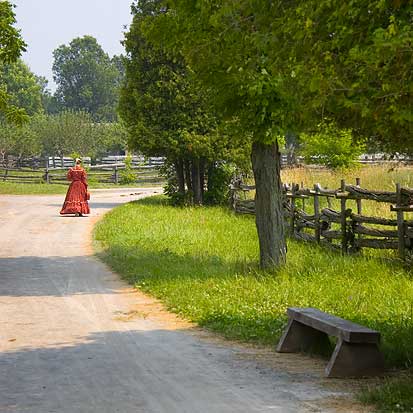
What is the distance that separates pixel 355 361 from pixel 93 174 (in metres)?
59.0

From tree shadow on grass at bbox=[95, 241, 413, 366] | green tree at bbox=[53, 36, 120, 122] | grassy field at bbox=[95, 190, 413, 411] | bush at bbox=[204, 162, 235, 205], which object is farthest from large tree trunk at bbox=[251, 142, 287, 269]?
green tree at bbox=[53, 36, 120, 122]

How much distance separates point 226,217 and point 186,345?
17.8 m

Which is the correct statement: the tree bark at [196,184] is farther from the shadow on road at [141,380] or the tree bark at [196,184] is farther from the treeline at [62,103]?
the shadow on road at [141,380]

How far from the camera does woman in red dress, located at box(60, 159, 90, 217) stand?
103 ft

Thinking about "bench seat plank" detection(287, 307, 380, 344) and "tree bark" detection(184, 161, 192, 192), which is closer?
"bench seat plank" detection(287, 307, 380, 344)

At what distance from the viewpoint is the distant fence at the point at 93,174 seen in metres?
62.1

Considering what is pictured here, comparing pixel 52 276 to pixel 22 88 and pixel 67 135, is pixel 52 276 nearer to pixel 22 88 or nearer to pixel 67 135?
pixel 67 135

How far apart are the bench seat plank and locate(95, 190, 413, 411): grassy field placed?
0.60 meters

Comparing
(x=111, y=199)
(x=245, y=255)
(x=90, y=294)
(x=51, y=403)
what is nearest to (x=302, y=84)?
(x=51, y=403)

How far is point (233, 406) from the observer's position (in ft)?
25.5

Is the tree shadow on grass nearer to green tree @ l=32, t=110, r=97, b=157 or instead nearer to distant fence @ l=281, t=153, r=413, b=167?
distant fence @ l=281, t=153, r=413, b=167

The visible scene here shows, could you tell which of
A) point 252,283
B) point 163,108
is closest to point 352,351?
point 252,283

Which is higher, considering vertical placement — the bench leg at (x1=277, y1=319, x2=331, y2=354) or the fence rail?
the bench leg at (x1=277, y1=319, x2=331, y2=354)

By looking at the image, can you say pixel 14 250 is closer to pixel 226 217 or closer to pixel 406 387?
pixel 226 217
